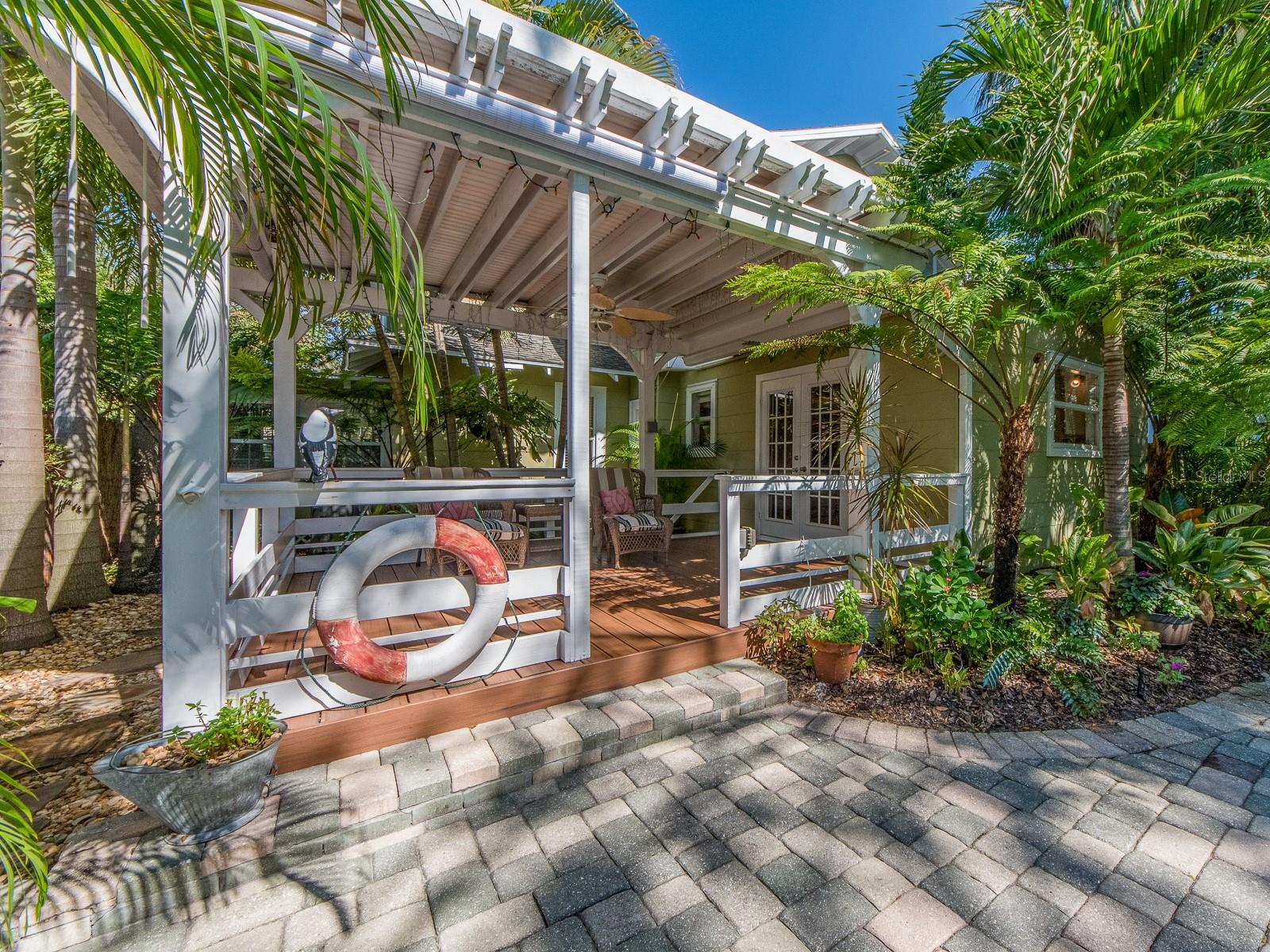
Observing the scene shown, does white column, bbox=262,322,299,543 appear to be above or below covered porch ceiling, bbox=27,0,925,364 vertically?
below

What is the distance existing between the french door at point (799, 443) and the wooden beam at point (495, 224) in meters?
3.80

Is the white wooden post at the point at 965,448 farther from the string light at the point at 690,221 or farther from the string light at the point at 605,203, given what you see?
the string light at the point at 605,203

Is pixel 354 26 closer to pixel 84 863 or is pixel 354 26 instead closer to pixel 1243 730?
pixel 84 863

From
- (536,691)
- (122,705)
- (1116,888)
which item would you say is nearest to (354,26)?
(536,691)

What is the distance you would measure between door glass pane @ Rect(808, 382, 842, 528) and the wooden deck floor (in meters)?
2.49

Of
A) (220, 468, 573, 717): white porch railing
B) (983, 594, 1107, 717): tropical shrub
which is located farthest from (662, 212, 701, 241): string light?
(983, 594, 1107, 717): tropical shrub

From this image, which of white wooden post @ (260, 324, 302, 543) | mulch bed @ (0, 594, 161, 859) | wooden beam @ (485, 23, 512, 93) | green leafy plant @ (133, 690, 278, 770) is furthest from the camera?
white wooden post @ (260, 324, 302, 543)

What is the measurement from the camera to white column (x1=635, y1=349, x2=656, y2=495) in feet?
21.7

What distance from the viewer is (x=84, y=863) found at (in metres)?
1.67

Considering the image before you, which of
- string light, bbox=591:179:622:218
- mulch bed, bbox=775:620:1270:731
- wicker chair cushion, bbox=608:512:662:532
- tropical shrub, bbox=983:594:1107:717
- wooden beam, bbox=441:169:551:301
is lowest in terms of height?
mulch bed, bbox=775:620:1270:731

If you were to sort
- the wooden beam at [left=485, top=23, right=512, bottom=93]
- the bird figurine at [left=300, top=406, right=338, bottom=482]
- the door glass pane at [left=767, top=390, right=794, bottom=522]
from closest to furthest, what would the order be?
the wooden beam at [left=485, top=23, right=512, bottom=93]
the bird figurine at [left=300, top=406, right=338, bottom=482]
the door glass pane at [left=767, top=390, right=794, bottom=522]

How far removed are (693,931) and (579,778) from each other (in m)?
0.84

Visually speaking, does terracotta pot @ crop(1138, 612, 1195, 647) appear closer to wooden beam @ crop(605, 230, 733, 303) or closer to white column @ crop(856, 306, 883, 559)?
white column @ crop(856, 306, 883, 559)

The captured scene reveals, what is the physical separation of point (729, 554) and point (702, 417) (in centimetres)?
547
